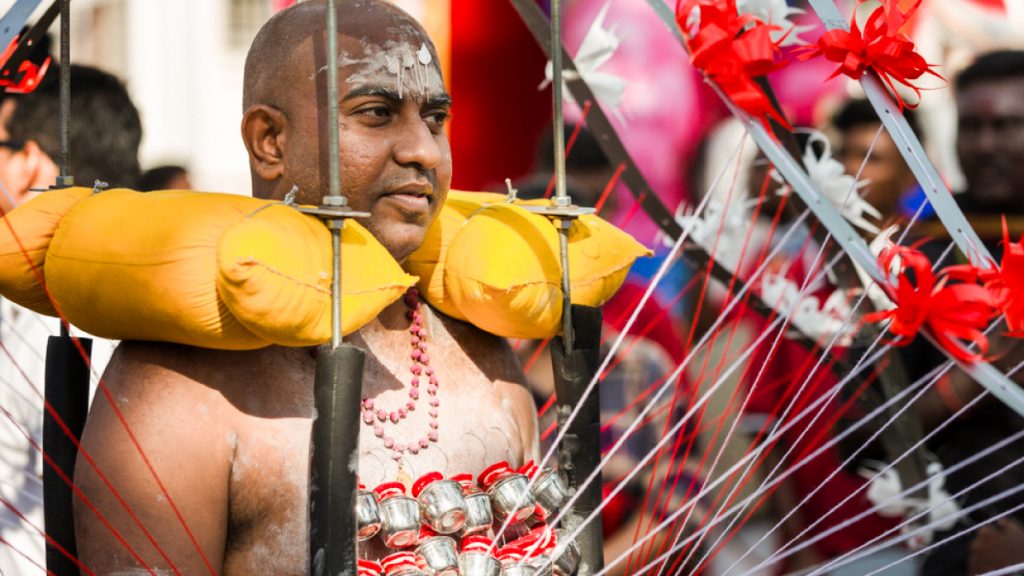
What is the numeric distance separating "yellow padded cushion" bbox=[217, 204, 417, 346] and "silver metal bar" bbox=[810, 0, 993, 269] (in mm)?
795

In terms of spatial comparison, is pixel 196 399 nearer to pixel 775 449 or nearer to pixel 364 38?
pixel 364 38

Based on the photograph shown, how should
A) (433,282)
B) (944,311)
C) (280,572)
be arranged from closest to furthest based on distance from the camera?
(280,572) < (944,311) < (433,282)

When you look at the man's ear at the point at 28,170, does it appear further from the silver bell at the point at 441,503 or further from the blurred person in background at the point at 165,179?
the silver bell at the point at 441,503

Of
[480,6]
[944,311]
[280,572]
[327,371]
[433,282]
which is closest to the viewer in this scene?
[327,371]

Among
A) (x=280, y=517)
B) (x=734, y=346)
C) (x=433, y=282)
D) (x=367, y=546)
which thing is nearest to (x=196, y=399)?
(x=280, y=517)

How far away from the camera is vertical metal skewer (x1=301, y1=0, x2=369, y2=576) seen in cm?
188

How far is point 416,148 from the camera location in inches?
85.1

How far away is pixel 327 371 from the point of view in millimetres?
1891

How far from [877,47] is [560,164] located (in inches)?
20.7

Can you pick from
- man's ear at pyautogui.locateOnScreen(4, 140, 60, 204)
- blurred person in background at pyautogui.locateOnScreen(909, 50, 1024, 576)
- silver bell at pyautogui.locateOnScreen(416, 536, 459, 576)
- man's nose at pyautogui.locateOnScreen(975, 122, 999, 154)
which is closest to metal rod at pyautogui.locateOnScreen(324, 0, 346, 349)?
silver bell at pyautogui.locateOnScreen(416, 536, 459, 576)

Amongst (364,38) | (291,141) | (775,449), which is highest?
(364,38)

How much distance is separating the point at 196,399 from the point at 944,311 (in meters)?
1.14

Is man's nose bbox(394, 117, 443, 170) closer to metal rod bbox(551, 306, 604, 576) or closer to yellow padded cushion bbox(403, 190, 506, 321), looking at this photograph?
yellow padded cushion bbox(403, 190, 506, 321)

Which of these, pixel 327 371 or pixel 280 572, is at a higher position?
pixel 327 371
